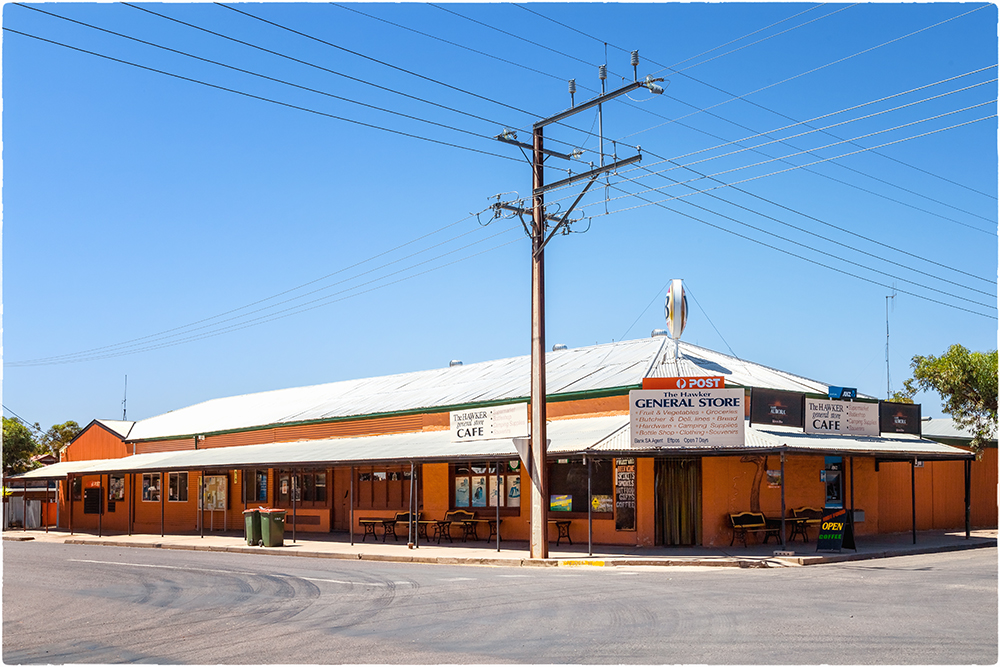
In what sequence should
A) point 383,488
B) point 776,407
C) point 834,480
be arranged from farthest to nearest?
1. point 383,488
2. point 834,480
3. point 776,407

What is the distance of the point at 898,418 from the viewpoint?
27406 millimetres

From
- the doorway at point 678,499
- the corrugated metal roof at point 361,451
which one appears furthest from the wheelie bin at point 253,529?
the doorway at point 678,499

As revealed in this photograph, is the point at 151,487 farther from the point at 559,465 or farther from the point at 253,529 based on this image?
the point at 559,465

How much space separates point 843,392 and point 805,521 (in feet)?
12.1

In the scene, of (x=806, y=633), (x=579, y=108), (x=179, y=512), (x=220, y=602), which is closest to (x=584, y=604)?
(x=806, y=633)

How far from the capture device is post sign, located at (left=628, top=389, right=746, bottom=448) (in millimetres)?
22344

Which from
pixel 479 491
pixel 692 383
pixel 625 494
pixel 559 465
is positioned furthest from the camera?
pixel 479 491

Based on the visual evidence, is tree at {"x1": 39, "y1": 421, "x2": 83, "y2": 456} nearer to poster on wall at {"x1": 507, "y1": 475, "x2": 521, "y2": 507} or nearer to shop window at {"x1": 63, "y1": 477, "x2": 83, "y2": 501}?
shop window at {"x1": 63, "y1": 477, "x2": 83, "y2": 501}

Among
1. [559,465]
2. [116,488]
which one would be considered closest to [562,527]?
[559,465]

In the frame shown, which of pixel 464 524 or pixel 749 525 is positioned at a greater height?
pixel 749 525

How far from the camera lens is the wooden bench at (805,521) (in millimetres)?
24625

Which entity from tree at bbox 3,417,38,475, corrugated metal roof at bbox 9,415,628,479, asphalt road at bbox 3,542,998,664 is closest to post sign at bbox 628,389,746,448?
corrugated metal roof at bbox 9,415,628,479

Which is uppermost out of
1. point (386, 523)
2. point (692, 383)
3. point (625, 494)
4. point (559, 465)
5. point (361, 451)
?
point (692, 383)

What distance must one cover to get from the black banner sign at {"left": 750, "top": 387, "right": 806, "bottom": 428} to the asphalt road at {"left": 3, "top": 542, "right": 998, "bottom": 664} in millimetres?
5214
